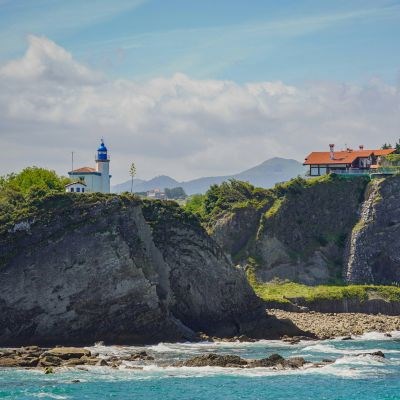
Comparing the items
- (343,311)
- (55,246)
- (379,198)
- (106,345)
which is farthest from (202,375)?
(379,198)

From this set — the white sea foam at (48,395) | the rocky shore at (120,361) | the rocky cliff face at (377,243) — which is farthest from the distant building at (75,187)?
the white sea foam at (48,395)

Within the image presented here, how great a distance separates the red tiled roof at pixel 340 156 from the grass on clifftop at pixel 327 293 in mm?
24792

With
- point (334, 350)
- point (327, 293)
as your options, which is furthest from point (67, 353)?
point (327, 293)

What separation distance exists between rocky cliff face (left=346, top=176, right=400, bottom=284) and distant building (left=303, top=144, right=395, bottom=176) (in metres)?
8.40

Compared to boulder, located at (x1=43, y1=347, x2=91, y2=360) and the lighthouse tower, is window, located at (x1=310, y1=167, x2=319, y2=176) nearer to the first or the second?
the lighthouse tower

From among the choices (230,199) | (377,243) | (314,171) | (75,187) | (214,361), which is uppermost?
(314,171)

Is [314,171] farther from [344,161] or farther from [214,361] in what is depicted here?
[214,361]

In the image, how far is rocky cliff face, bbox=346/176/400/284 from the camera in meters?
115

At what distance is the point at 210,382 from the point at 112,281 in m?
19.4

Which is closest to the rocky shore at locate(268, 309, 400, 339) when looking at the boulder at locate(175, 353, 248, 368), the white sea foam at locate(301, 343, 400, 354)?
the white sea foam at locate(301, 343, 400, 354)

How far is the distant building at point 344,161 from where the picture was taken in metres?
127

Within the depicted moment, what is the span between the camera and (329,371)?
2689 inches

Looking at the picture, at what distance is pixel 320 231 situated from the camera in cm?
11969

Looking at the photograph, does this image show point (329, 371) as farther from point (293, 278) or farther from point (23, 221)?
point (293, 278)
